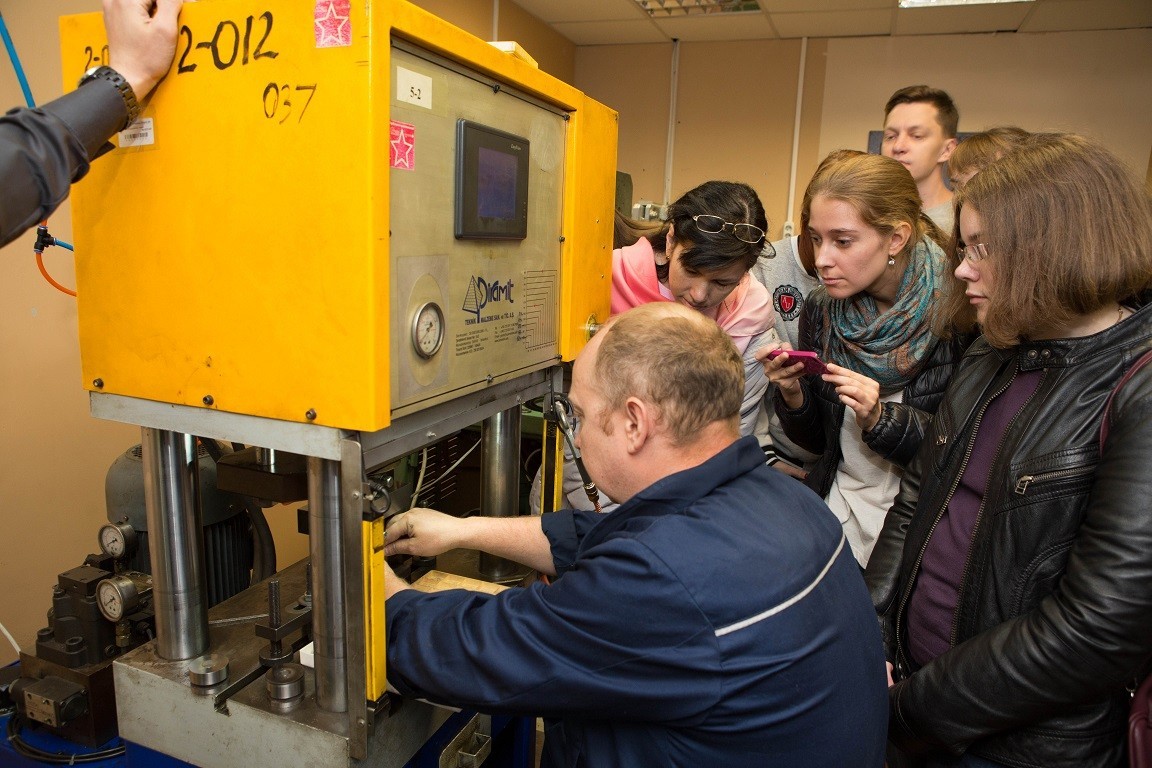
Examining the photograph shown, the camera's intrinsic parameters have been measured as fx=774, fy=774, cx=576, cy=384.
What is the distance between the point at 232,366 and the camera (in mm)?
858

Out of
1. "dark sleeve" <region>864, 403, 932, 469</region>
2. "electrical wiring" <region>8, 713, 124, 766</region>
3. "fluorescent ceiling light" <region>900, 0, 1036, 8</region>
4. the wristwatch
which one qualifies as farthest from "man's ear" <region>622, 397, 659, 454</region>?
"fluorescent ceiling light" <region>900, 0, 1036, 8</region>

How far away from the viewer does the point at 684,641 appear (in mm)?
805

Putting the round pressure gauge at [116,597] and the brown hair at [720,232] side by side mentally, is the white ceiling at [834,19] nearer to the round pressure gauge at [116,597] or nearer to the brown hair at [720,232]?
the brown hair at [720,232]

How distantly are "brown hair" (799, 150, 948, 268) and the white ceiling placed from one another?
2.56 meters

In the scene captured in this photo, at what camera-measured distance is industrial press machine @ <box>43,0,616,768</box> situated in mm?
788

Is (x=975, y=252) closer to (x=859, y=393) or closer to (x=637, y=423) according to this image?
(x=859, y=393)

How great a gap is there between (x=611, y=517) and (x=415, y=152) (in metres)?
0.48

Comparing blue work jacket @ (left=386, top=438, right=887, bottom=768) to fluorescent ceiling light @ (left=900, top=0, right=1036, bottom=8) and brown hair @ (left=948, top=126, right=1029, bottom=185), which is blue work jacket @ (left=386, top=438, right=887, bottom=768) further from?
fluorescent ceiling light @ (left=900, top=0, right=1036, bottom=8)

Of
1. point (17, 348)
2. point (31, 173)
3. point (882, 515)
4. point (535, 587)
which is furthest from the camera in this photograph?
point (17, 348)

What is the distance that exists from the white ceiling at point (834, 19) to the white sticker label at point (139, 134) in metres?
3.45

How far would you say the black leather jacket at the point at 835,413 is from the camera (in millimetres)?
1516

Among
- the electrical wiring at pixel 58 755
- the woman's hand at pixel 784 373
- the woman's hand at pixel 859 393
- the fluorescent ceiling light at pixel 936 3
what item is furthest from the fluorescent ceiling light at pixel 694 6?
the electrical wiring at pixel 58 755

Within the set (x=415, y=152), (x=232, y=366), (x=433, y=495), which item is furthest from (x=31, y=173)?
(x=433, y=495)

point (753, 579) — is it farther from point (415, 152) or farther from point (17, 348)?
point (17, 348)
